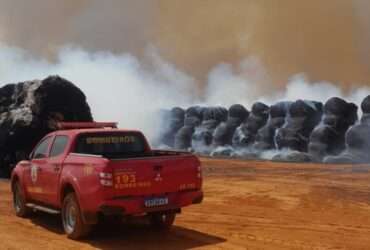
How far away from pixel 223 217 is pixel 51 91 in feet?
36.0

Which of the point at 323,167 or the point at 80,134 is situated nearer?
the point at 80,134

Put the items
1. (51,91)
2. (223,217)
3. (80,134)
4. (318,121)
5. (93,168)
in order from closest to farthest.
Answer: (93,168), (80,134), (223,217), (51,91), (318,121)

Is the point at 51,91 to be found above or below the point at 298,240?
above

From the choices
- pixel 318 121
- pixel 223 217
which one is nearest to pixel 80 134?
pixel 223 217

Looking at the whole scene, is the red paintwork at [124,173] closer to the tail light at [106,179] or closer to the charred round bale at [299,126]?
the tail light at [106,179]

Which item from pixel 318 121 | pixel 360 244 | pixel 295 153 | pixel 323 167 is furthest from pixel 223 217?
pixel 318 121

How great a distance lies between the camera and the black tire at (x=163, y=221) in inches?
375

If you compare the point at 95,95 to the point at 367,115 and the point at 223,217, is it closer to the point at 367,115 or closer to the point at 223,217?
the point at 367,115

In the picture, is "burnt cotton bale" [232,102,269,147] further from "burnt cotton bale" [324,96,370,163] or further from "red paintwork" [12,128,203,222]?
"red paintwork" [12,128,203,222]

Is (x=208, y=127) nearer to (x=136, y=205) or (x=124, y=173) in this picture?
(x=136, y=205)

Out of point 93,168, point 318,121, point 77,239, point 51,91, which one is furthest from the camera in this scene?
point 318,121

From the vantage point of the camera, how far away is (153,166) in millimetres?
8250

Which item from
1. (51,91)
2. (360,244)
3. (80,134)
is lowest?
(360,244)

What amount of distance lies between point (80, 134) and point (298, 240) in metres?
4.32
